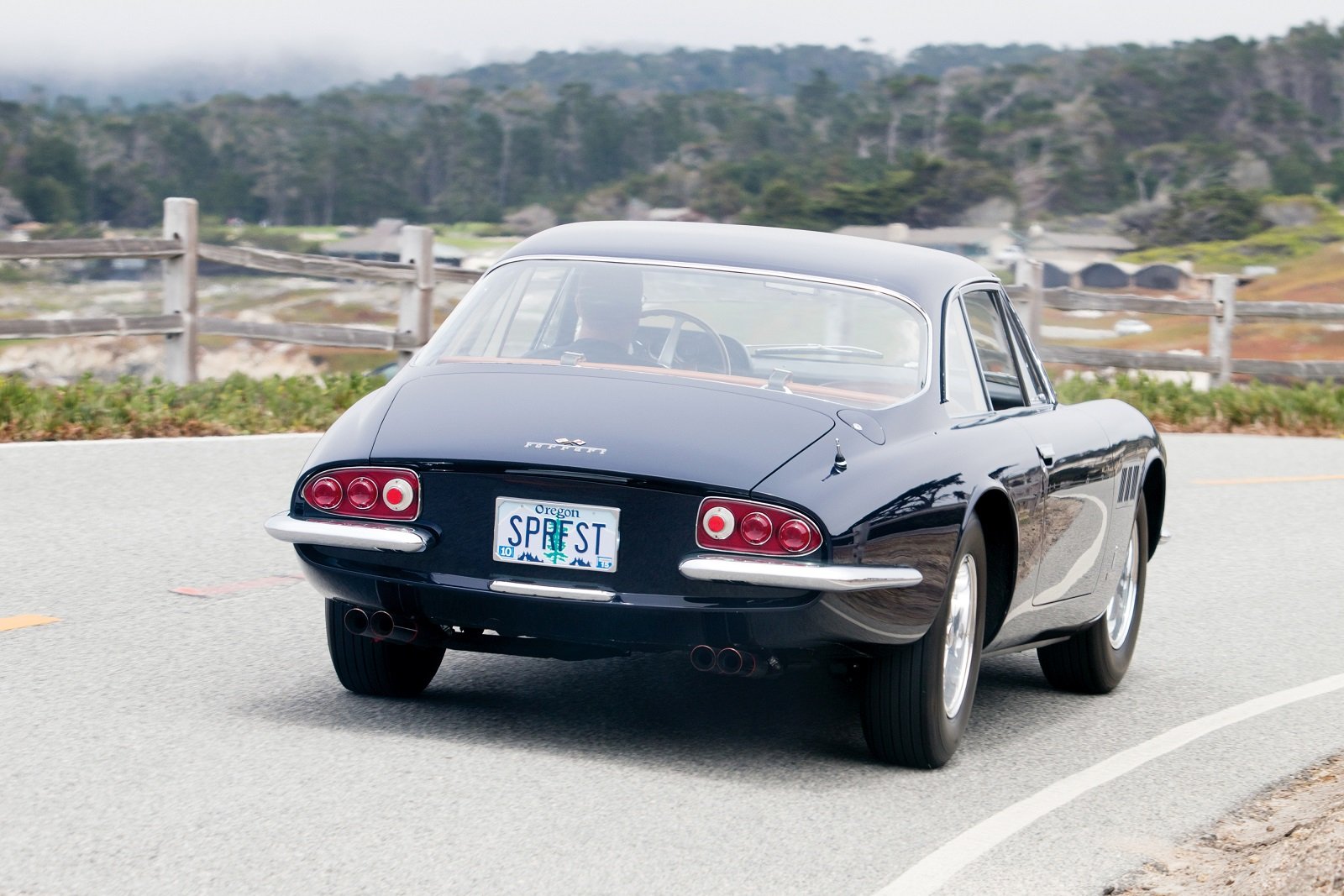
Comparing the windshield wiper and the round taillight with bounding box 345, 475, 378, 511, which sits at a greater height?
the windshield wiper

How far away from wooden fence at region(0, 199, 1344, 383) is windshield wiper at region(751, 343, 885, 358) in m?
8.49

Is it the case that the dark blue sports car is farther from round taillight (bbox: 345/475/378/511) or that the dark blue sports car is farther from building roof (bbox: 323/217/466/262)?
building roof (bbox: 323/217/466/262)

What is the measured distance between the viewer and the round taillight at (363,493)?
5.30 metres

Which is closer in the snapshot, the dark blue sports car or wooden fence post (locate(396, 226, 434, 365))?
the dark blue sports car

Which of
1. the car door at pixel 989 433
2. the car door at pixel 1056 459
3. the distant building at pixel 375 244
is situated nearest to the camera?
the car door at pixel 989 433

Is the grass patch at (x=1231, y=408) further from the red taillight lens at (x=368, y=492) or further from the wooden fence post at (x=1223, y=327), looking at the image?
the red taillight lens at (x=368, y=492)

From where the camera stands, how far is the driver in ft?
19.3

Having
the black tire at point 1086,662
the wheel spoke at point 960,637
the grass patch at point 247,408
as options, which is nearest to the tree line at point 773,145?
the grass patch at point 247,408

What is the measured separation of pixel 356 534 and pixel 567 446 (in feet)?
2.03

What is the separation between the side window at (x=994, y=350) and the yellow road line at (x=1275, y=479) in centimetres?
782

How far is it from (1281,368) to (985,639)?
51.8ft

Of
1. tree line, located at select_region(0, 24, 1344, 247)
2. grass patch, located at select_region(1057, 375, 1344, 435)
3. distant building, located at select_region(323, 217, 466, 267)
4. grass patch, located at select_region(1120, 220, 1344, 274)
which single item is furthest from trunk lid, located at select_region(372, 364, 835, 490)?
grass patch, located at select_region(1120, 220, 1344, 274)

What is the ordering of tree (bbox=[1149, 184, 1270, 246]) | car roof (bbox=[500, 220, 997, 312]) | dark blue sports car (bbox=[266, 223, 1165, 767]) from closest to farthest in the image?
dark blue sports car (bbox=[266, 223, 1165, 767]) → car roof (bbox=[500, 220, 997, 312]) → tree (bbox=[1149, 184, 1270, 246])

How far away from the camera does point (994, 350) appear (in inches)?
259
